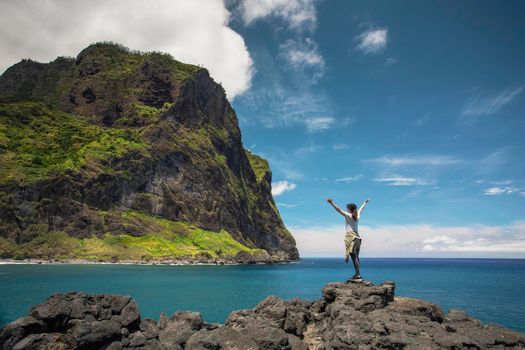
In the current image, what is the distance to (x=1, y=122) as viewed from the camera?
157 m

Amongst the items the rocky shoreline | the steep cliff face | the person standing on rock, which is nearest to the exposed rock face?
the person standing on rock

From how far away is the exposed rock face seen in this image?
44.1 ft

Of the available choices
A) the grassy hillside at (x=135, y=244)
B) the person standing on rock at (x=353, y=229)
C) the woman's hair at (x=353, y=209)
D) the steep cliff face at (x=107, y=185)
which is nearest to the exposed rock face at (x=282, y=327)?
the person standing on rock at (x=353, y=229)

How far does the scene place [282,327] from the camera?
18.2 meters

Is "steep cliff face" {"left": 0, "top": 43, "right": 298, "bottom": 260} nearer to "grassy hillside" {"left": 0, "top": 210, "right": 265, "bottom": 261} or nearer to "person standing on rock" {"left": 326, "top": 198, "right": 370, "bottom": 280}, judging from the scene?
"grassy hillside" {"left": 0, "top": 210, "right": 265, "bottom": 261}

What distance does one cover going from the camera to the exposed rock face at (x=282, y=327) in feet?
44.1

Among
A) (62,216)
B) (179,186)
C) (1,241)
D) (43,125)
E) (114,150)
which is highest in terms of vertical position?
(43,125)

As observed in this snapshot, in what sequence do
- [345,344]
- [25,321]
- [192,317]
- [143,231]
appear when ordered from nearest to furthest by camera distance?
[345,344], [25,321], [192,317], [143,231]

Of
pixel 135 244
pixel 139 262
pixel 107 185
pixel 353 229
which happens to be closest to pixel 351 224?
pixel 353 229

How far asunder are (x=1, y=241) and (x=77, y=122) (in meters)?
88.2

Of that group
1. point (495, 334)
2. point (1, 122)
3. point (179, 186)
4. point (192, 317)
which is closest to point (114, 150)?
point (179, 186)

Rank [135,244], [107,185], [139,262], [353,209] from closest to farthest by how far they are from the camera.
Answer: [353,209] → [139,262] → [135,244] → [107,185]

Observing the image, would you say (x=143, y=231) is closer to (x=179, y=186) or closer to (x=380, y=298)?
(x=179, y=186)

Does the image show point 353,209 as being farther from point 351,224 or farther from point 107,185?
point 107,185
